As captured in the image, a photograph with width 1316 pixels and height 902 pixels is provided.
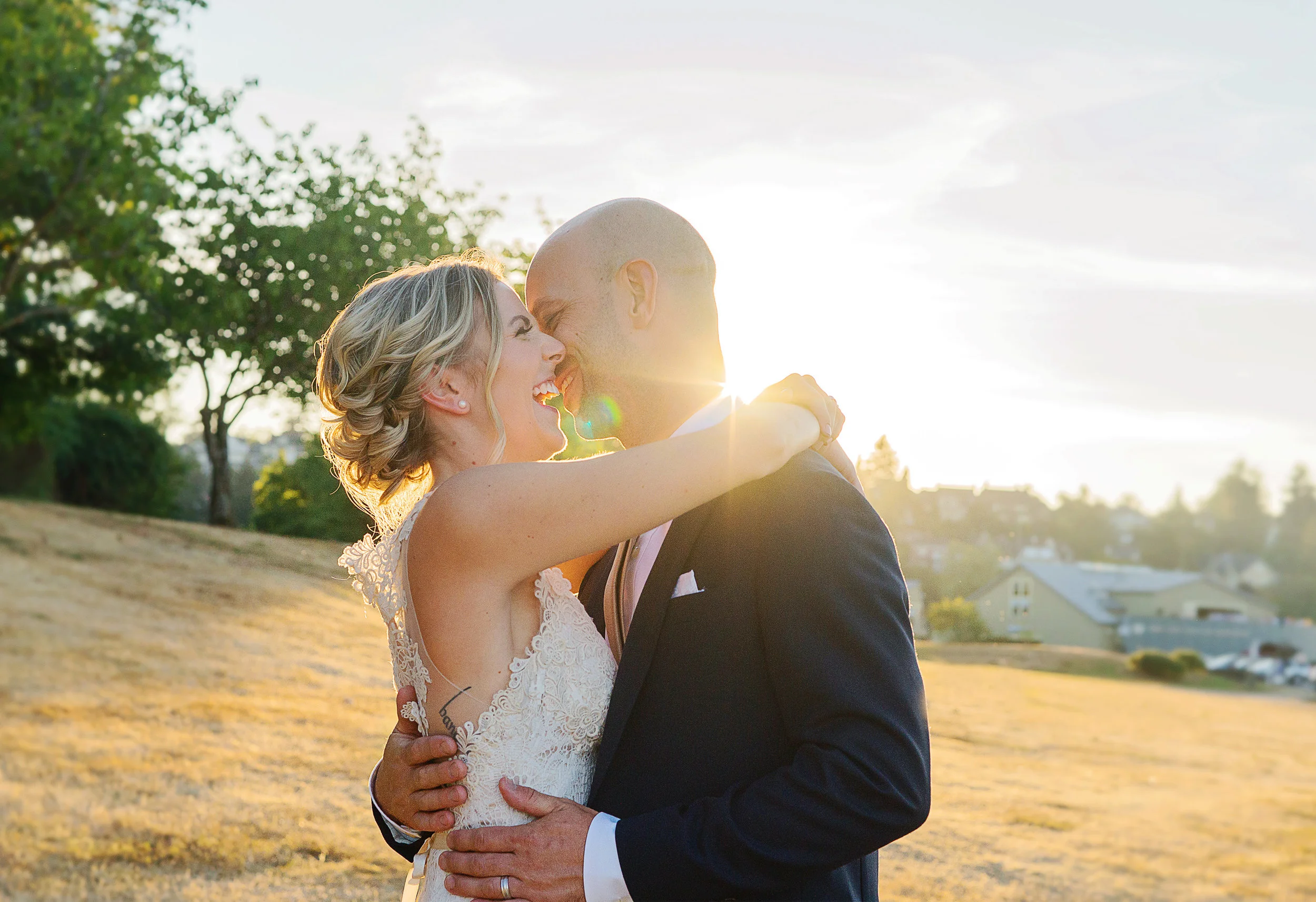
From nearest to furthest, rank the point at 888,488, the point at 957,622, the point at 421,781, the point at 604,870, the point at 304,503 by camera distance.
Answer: the point at 604,870, the point at 421,781, the point at 888,488, the point at 957,622, the point at 304,503

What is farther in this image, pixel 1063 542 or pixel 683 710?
pixel 1063 542

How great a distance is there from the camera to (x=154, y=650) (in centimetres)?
1541

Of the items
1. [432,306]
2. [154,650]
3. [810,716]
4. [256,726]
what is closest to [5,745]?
[256,726]

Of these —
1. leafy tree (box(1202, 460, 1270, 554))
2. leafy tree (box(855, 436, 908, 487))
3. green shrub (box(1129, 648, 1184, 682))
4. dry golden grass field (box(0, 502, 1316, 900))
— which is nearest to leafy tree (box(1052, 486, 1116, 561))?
green shrub (box(1129, 648, 1184, 682))

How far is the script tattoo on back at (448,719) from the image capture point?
2643mm

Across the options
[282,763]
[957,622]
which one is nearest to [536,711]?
[282,763]

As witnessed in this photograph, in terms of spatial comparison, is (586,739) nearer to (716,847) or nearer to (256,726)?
(716,847)

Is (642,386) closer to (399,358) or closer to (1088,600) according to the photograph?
(399,358)

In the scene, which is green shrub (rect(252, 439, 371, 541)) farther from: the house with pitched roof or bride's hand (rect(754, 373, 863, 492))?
bride's hand (rect(754, 373, 863, 492))

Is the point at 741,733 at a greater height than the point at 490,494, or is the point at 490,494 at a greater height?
the point at 490,494

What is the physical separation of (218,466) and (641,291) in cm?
3336

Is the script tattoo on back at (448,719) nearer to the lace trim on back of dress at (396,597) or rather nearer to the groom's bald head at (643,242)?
the lace trim on back of dress at (396,597)

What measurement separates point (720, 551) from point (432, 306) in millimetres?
989

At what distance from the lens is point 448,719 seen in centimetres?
267
